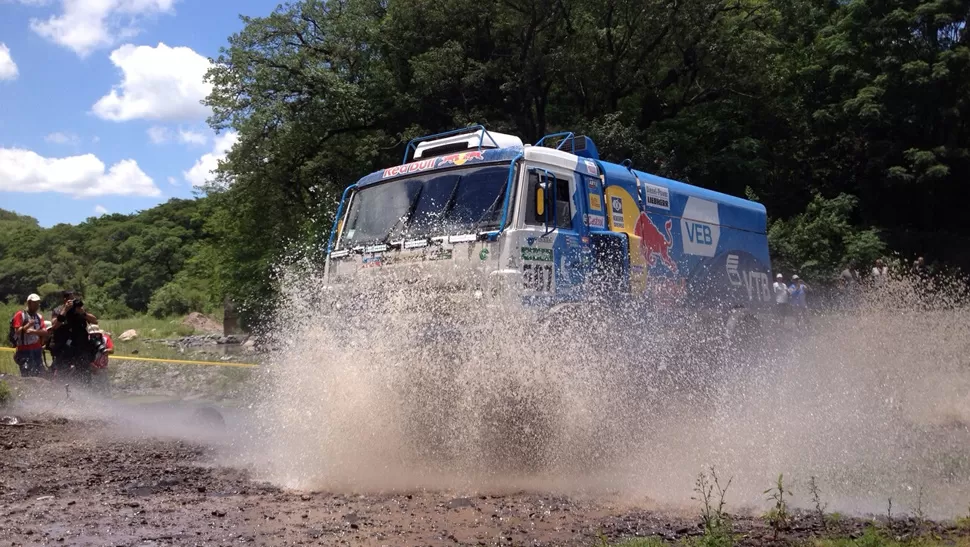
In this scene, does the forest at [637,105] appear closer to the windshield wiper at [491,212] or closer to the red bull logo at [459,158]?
the red bull logo at [459,158]

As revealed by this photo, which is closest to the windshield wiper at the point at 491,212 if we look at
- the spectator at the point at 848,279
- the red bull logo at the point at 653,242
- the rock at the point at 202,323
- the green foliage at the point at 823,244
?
the red bull logo at the point at 653,242

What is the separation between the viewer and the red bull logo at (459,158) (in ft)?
30.7

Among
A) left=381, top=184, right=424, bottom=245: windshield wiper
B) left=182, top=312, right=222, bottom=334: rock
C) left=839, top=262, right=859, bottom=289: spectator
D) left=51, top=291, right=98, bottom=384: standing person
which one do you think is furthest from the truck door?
left=182, top=312, right=222, bottom=334: rock

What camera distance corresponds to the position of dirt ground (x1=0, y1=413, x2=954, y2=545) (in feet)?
17.7

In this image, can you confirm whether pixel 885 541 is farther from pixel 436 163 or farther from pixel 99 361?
pixel 99 361

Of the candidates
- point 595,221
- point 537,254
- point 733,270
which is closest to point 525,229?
point 537,254

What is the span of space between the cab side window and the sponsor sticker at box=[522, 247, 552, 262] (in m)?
0.29

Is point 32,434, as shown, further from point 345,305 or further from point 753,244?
point 753,244

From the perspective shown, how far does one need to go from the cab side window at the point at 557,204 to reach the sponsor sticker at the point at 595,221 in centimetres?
28

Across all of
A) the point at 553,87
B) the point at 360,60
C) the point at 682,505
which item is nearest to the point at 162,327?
the point at 360,60

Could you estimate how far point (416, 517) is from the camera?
236 inches

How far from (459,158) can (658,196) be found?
3.04 m

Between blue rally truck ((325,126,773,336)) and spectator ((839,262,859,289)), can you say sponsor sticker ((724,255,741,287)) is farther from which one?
spectator ((839,262,859,289))

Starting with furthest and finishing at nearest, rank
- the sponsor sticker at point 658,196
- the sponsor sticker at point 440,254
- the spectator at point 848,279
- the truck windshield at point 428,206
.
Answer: the spectator at point 848,279
the sponsor sticker at point 658,196
the truck windshield at point 428,206
the sponsor sticker at point 440,254
